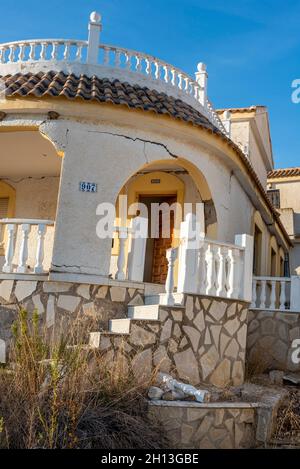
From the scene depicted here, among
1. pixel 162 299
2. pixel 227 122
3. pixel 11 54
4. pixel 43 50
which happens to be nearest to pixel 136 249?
pixel 162 299

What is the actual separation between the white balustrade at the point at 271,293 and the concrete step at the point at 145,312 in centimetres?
356

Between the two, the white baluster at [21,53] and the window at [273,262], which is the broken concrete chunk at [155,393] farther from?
the window at [273,262]

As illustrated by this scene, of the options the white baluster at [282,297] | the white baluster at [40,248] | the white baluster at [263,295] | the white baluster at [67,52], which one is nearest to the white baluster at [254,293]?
the white baluster at [263,295]

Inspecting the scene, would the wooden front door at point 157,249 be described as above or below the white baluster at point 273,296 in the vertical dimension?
above

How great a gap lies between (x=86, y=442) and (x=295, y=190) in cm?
2130

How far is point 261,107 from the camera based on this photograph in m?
16.2

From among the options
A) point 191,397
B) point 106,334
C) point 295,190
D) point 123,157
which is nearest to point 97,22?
point 123,157

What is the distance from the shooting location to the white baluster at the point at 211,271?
7117 millimetres

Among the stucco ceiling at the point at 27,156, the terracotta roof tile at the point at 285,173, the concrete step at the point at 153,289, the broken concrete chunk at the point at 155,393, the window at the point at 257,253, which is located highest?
the terracotta roof tile at the point at 285,173

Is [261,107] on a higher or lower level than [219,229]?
higher

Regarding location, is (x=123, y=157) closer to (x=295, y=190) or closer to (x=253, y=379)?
(x=253, y=379)

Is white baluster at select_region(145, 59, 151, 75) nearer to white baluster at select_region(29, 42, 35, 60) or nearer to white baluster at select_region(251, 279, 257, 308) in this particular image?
white baluster at select_region(29, 42, 35, 60)

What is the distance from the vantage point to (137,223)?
8055 mm

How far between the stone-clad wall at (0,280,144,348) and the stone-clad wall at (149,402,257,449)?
212 centimetres
